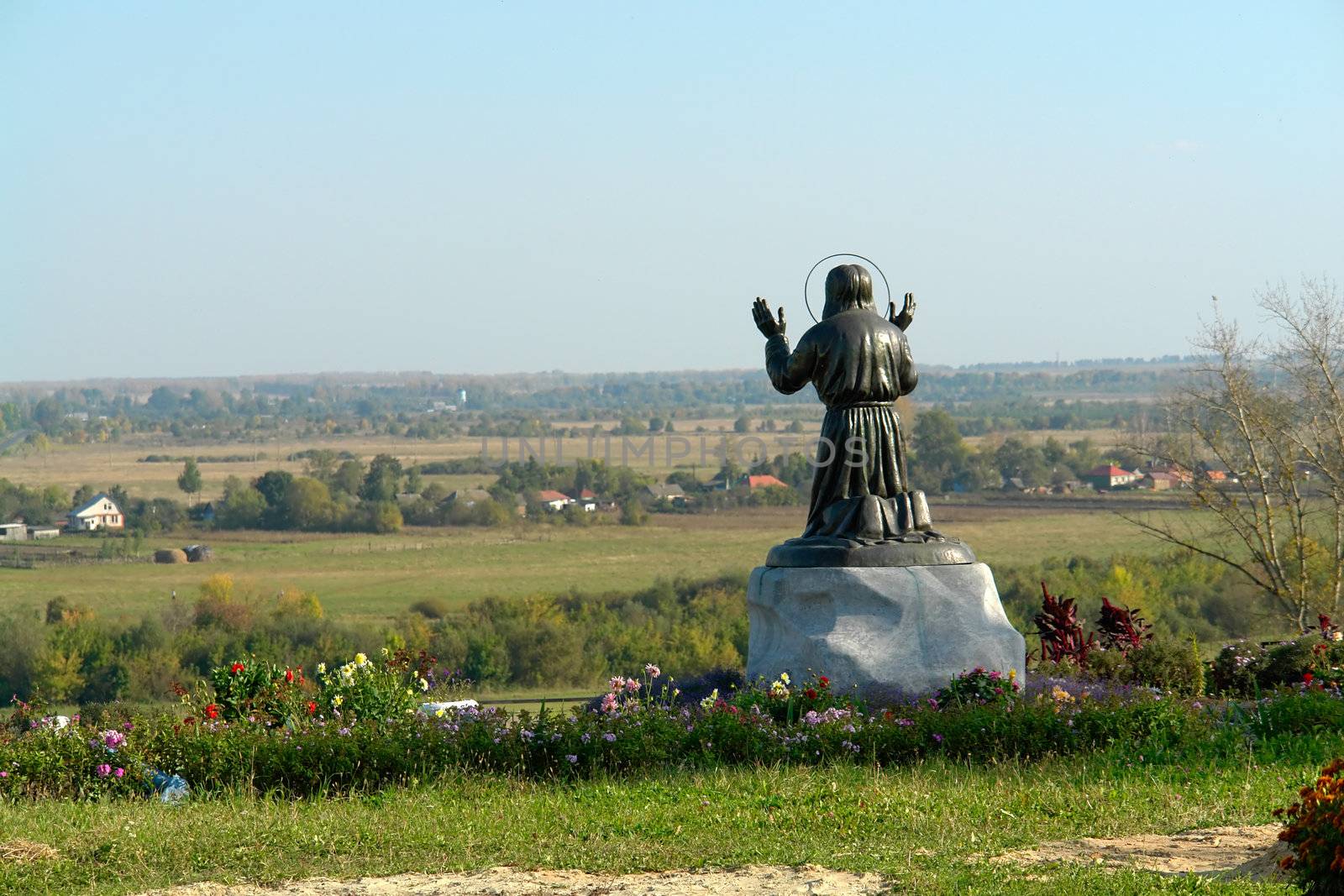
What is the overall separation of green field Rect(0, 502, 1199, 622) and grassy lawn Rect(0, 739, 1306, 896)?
109 ft

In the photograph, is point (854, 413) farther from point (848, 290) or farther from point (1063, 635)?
point (1063, 635)

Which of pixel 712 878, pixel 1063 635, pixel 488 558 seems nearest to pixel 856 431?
pixel 1063 635

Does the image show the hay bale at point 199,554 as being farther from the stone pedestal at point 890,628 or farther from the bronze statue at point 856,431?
the stone pedestal at point 890,628

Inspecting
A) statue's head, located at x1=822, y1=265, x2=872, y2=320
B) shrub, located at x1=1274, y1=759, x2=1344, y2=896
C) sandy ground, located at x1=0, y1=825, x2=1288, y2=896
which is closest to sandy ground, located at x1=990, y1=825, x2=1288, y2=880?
sandy ground, located at x1=0, y1=825, x2=1288, y2=896

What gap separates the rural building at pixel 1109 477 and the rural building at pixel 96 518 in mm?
43535

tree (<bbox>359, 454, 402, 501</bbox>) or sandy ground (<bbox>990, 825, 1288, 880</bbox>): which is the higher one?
sandy ground (<bbox>990, 825, 1288, 880</bbox>)

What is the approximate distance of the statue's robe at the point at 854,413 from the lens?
34.6 feet

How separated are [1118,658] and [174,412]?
181825mm

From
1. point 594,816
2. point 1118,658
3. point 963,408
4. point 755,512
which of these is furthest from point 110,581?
point 963,408

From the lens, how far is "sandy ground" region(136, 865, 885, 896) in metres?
6.18

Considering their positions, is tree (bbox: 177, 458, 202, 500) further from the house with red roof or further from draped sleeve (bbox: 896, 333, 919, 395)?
draped sleeve (bbox: 896, 333, 919, 395)

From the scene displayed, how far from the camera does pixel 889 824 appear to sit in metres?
7.14

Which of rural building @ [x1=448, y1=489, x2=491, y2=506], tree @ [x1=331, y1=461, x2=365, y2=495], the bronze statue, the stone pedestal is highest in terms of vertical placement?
the bronze statue

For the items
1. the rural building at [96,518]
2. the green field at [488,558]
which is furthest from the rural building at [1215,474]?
the rural building at [96,518]
